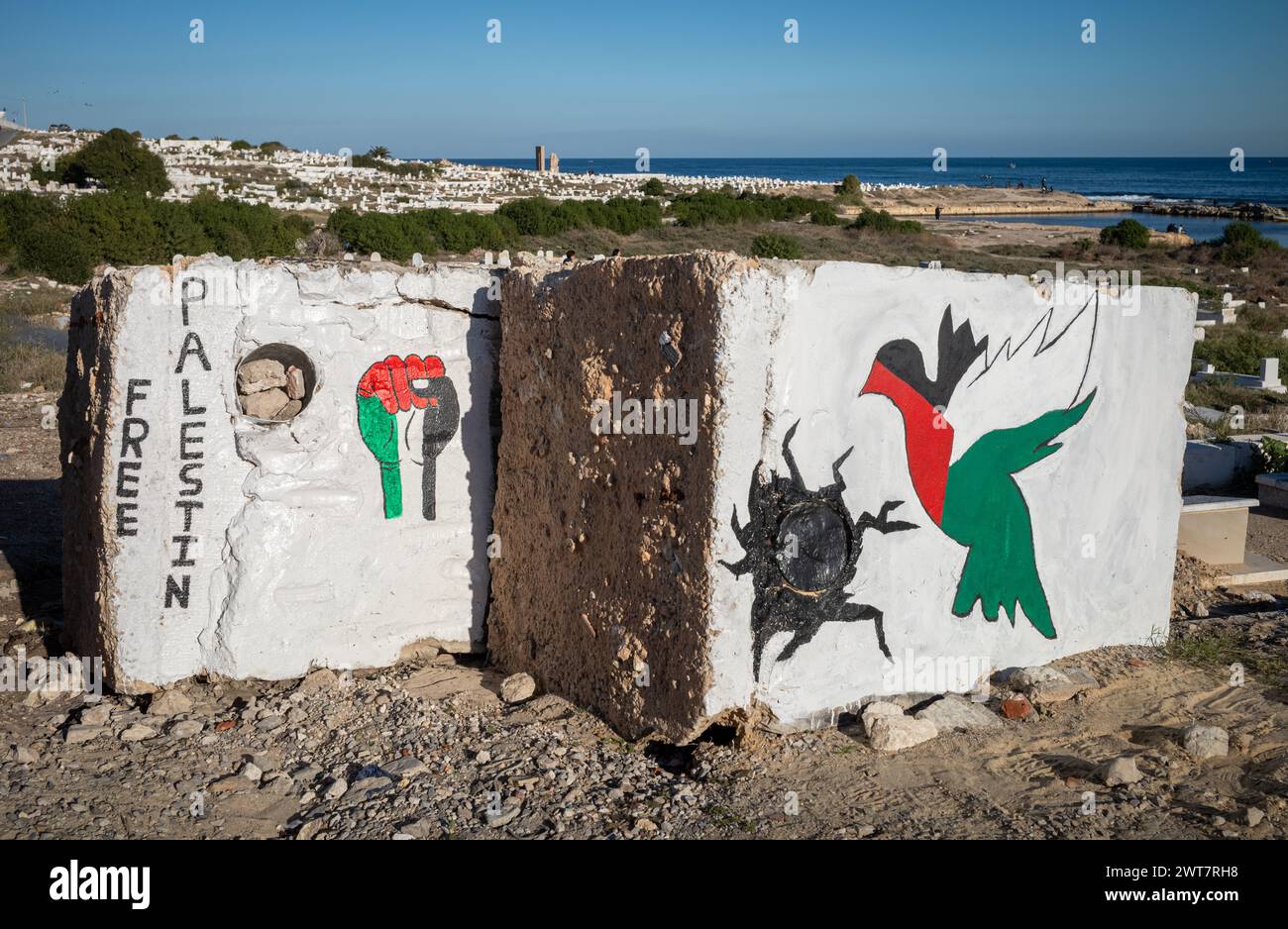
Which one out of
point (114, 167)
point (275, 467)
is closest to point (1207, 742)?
point (275, 467)

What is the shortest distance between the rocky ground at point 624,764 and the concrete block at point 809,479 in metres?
0.22

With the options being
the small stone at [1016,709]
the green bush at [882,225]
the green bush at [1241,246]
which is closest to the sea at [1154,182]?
the green bush at [1241,246]

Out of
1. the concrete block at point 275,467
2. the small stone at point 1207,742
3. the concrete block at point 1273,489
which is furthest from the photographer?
the concrete block at point 1273,489

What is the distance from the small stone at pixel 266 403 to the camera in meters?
5.12

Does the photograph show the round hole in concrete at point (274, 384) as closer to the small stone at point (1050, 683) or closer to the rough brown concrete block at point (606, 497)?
the rough brown concrete block at point (606, 497)

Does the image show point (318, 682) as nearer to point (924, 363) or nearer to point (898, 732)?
point (898, 732)

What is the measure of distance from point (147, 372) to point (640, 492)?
2.34 metres

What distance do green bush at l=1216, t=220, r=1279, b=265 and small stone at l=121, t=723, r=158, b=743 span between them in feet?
111

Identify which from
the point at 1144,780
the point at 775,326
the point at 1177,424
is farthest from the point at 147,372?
the point at 1177,424

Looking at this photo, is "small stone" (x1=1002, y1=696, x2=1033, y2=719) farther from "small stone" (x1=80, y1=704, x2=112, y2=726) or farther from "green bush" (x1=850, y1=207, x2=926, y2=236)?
"green bush" (x1=850, y1=207, x2=926, y2=236)

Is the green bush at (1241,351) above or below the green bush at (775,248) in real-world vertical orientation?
below

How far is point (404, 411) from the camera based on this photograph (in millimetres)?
5195

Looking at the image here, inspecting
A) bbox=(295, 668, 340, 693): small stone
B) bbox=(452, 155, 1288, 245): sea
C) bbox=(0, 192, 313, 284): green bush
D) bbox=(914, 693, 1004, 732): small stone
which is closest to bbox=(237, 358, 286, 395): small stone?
bbox=(295, 668, 340, 693): small stone

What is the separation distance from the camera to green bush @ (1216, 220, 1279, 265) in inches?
1227
